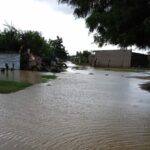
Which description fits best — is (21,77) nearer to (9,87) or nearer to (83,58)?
(9,87)

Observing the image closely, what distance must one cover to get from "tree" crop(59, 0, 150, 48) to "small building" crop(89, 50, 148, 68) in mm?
71019

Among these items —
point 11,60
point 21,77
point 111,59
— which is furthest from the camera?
point 111,59

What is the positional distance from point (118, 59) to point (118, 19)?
7852cm

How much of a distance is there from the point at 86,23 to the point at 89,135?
12.5 metres

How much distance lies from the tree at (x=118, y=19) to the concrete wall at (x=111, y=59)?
72.2 metres

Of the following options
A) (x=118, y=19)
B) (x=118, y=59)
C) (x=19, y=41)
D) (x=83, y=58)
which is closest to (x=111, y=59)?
(x=118, y=59)

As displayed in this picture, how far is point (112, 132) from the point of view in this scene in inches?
355

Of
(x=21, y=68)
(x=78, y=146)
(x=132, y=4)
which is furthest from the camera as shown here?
(x=21, y=68)

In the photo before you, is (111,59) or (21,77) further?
(111,59)

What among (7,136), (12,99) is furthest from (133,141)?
(12,99)

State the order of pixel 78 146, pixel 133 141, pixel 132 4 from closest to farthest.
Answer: pixel 78 146, pixel 133 141, pixel 132 4

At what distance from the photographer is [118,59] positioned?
316 feet

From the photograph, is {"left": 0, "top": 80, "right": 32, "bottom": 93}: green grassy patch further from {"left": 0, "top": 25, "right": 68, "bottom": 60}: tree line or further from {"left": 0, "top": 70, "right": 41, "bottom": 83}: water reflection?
{"left": 0, "top": 25, "right": 68, "bottom": 60}: tree line

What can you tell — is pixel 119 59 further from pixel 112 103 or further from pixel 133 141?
pixel 133 141
